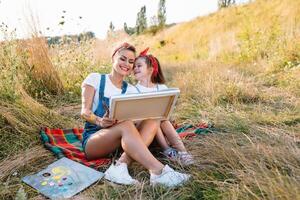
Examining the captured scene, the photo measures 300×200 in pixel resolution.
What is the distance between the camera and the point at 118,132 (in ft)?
8.11

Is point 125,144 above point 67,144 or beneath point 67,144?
above

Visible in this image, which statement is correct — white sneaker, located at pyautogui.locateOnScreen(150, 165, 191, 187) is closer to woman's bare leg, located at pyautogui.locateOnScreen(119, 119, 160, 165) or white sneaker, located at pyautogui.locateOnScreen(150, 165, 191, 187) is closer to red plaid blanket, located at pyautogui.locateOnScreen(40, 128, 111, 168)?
woman's bare leg, located at pyautogui.locateOnScreen(119, 119, 160, 165)

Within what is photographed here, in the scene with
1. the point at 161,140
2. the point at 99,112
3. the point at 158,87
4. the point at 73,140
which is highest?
the point at 158,87

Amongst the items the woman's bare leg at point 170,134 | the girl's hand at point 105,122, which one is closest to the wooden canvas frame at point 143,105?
the girl's hand at point 105,122

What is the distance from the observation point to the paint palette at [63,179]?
7.43ft

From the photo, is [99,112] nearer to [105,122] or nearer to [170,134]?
[105,122]

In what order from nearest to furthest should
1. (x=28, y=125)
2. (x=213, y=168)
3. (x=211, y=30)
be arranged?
(x=213, y=168) < (x=28, y=125) < (x=211, y=30)

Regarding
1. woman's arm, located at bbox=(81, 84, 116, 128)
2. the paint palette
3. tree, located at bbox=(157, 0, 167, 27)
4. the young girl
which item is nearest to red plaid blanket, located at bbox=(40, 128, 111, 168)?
the paint palette

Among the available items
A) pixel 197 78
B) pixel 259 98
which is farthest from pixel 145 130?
Result: pixel 197 78

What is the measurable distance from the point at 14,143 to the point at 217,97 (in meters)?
2.24

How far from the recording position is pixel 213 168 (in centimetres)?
224

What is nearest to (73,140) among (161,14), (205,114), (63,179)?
(63,179)

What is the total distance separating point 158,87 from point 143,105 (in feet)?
2.26

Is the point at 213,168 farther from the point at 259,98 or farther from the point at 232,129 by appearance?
the point at 259,98
